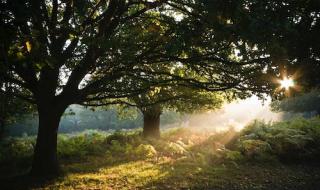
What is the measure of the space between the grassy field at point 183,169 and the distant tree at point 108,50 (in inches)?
59.1

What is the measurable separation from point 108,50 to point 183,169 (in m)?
5.42

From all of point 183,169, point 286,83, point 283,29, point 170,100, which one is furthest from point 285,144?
point 283,29

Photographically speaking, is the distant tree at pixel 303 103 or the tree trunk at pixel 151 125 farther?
the distant tree at pixel 303 103

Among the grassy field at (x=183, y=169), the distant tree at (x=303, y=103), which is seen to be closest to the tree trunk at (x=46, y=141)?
the grassy field at (x=183, y=169)

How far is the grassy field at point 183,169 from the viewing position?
10.4 metres

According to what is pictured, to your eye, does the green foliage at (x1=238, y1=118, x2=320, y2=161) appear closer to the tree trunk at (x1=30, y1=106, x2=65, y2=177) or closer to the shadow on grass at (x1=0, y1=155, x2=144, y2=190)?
the shadow on grass at (x1=0, y1=155, x2=144, y2=190)

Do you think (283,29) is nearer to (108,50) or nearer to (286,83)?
(286,83)

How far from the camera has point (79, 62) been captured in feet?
34.3

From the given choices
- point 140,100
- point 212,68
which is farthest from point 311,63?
point 140,100

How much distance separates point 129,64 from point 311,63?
4.64m

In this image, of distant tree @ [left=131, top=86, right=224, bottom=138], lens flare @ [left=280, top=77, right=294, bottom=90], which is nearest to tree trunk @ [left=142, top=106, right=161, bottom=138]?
distant tree @ [left=131, top=86, right=224, bottom=138]

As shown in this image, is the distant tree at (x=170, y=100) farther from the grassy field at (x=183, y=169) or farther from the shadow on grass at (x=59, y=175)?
the shadow on grass at (x=59, y=175)

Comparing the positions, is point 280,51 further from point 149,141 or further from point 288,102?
point 288,102

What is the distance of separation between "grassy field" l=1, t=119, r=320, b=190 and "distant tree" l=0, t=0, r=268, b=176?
59.1 inches
